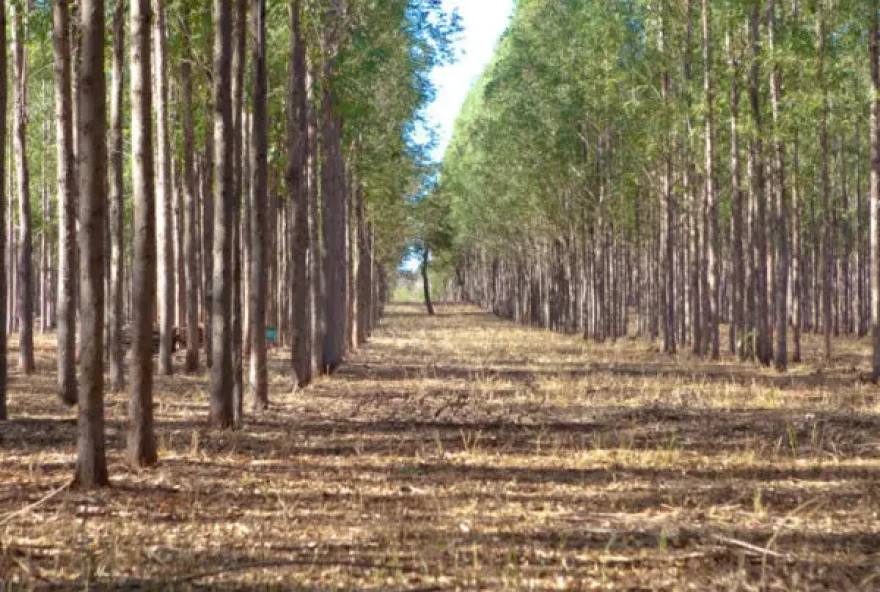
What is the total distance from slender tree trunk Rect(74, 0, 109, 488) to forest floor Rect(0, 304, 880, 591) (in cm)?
35

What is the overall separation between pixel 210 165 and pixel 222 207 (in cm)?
1009

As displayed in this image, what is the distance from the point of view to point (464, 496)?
864 centimetres

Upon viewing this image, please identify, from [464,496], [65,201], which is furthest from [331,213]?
[464,496]

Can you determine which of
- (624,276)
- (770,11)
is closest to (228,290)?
(770,11)

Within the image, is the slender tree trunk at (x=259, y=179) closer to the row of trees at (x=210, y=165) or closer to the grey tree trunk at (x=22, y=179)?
the row of trees at (x=210, y=165)

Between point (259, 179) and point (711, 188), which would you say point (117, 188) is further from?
point (711, 188)

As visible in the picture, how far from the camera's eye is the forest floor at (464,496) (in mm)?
6238

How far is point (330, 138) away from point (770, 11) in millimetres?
9088

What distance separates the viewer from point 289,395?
17203 mm

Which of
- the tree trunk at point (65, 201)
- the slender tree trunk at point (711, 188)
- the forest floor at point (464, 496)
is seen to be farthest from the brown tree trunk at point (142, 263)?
the slender tree trunk at point (711, 188)

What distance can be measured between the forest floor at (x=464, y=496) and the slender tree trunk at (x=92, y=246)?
1.15ft

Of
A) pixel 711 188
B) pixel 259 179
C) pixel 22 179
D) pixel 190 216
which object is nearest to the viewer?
pixel 259 179

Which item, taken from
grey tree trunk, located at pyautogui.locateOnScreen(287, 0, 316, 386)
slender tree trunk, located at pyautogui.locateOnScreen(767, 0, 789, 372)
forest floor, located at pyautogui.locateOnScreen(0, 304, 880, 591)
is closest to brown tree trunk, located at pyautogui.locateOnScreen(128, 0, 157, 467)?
forest floor, located at pyautogui.locateOnScreen(0, 304, 880, 591)

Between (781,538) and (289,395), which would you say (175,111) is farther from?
(781,538)
